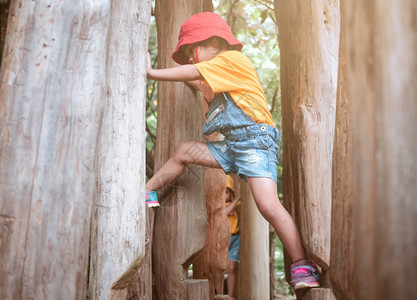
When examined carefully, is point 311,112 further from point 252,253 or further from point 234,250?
point 234,250

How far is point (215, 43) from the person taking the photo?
3.03 metres

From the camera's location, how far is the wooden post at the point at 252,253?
544cm

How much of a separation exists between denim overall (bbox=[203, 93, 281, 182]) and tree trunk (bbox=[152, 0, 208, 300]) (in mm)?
197

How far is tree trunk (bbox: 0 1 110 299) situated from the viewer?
1426mm

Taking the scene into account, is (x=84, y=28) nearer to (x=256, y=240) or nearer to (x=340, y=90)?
(x=340, y=90)

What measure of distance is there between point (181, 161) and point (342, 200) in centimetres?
144

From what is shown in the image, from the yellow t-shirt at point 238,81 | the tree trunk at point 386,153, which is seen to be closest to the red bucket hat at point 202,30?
the yellow t-shirt at point 238,81

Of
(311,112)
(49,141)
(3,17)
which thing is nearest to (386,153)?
(49,141)

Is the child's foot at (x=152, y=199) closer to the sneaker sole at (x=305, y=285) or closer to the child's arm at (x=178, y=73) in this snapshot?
the child's arm at (x=178, y=73)

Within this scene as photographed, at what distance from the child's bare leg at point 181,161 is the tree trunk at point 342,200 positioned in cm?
131

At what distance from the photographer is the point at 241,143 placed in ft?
8.98

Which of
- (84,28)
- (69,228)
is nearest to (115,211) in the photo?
(69,228)

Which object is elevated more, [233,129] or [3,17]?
[3,17]

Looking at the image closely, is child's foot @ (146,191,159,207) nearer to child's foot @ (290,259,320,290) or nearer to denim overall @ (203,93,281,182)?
denim overall @ (203,93,281,182)
